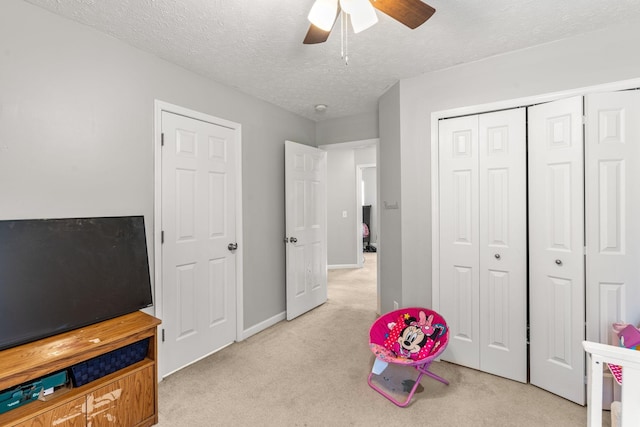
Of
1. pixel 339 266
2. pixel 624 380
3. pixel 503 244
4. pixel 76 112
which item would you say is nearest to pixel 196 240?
pixel 76 112

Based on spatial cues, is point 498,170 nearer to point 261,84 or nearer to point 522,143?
point 522,143

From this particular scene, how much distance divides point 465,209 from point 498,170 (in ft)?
1.24

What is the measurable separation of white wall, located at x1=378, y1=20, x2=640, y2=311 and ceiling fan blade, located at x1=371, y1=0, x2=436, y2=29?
1207 millimetres

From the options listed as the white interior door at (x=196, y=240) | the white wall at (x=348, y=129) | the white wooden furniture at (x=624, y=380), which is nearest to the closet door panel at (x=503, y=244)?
the white wooden furniture at (x=624, y=380)

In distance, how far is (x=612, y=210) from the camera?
1.96 meters

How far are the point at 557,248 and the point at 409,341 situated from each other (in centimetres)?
123

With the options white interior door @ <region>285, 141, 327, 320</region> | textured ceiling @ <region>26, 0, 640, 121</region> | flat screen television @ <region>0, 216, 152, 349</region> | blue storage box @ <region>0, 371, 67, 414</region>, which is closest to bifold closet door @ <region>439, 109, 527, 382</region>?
textured ceiling @ <region>26, 0, 640, 121</region>

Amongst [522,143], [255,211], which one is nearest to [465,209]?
[522,143]

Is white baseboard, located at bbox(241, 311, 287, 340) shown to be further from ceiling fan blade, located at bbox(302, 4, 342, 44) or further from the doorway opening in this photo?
the doorway opening

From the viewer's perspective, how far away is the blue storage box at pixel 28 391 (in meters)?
1.39

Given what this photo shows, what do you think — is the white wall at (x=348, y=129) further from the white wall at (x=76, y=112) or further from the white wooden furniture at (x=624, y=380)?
the white wooden furniture at (x=624, y=380)

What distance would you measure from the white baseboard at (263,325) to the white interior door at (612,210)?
270cm

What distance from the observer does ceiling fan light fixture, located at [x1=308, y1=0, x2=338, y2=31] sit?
4.61ft

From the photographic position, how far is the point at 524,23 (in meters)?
1.93
